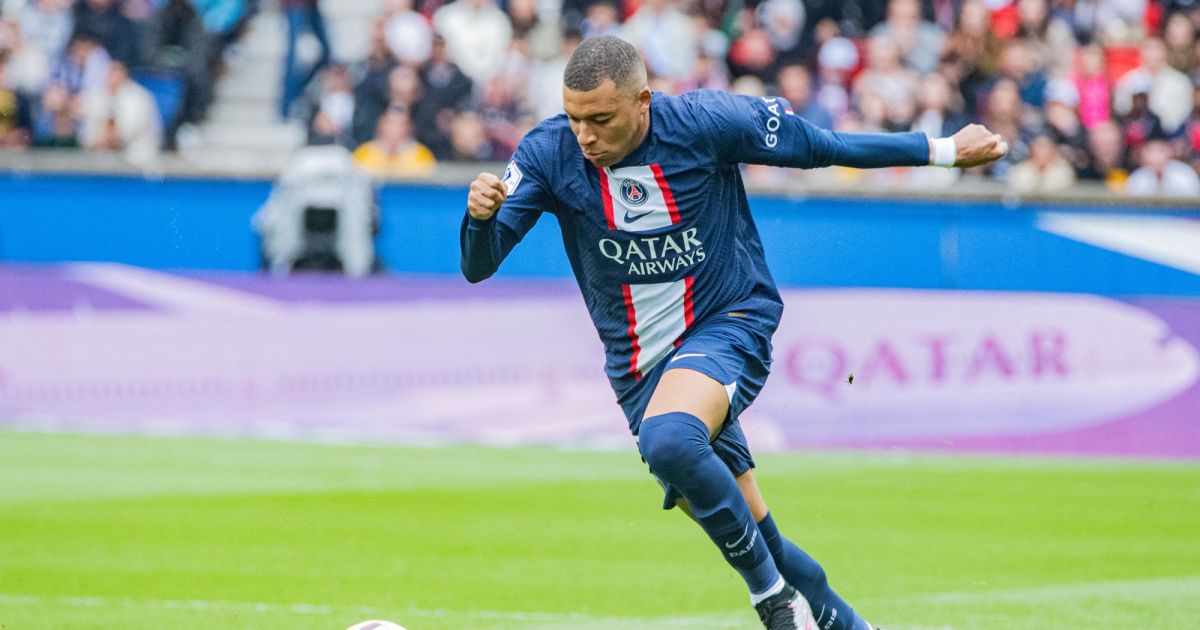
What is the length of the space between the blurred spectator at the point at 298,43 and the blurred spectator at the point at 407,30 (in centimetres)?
84

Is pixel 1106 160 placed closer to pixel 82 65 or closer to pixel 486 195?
pixel 82 65

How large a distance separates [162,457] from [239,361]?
1.54m

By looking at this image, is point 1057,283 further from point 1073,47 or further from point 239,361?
point 239,361

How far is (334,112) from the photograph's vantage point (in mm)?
16906

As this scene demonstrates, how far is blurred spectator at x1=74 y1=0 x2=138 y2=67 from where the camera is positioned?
17.8 meters

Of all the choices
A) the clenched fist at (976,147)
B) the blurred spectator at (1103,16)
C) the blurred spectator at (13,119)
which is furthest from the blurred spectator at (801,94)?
the clenched fist at (976,147)

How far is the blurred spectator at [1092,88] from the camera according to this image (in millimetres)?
16422

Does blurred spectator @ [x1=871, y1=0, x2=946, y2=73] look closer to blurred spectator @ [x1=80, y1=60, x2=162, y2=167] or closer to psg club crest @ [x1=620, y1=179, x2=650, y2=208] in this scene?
blurred spectator @ [x1=80, y1=60, x2=162, y2=167]

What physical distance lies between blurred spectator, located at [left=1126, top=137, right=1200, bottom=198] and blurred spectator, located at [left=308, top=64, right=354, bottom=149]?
729 centimetres

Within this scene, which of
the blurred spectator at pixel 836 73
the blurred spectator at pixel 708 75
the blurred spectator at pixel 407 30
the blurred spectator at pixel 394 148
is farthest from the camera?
the blurred spectator at pixel 407 30

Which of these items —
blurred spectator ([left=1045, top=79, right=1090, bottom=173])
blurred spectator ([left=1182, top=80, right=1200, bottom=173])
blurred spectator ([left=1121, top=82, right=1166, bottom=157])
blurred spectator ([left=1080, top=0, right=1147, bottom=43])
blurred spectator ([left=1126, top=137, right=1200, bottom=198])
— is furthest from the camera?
blurred spectator ([left=1080, top=0, right=1147, bottom=43])

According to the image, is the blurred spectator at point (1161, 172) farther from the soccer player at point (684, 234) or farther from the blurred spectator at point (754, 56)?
the soccer player at point (684, 234)

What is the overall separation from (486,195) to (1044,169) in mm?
10751

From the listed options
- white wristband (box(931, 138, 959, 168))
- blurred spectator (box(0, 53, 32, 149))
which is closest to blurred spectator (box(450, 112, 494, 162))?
blurred spectator (box(0, 53, 32, 149))
